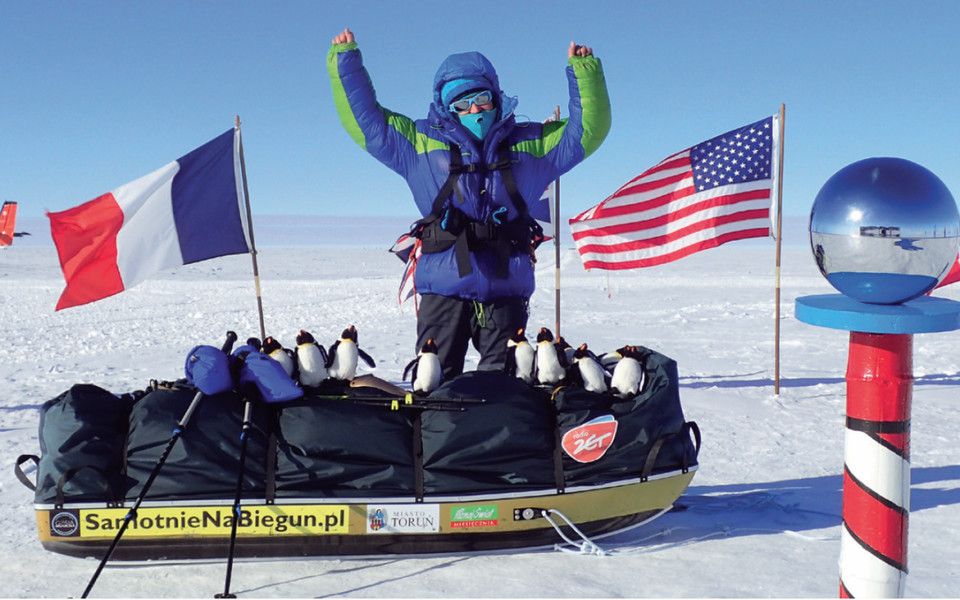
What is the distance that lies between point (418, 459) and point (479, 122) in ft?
6.37

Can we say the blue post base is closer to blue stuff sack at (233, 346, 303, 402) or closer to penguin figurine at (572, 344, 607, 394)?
penguin figurine at (572, 344, 607, 394)

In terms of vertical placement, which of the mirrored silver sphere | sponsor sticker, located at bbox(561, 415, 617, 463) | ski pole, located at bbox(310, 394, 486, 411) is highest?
the mirrored silver sphere

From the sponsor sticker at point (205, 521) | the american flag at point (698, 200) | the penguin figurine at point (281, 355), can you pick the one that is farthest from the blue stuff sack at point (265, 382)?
the american flag at point (698, 200)

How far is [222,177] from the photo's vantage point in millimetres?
5195

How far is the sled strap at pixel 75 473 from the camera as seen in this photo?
8.93ft

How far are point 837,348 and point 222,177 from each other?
25.2ft

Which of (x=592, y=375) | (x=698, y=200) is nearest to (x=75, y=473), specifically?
(x=592, y=375)

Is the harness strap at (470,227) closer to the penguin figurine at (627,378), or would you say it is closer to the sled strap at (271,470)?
the penguin figurine at (627,378)

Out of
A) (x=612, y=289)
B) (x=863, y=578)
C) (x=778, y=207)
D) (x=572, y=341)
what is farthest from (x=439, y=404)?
(x=612, y=289)

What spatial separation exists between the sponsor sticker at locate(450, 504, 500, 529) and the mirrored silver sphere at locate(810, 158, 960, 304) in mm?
1729

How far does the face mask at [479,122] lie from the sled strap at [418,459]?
1.74 meters

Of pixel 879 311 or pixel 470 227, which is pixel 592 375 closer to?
pixel 470 227

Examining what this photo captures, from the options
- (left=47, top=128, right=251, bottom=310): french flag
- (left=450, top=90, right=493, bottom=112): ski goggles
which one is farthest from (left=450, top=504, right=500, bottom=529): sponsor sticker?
(left=47, top=128, right=251, bottom=310): french flag

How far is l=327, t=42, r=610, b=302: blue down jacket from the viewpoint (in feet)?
12.8
